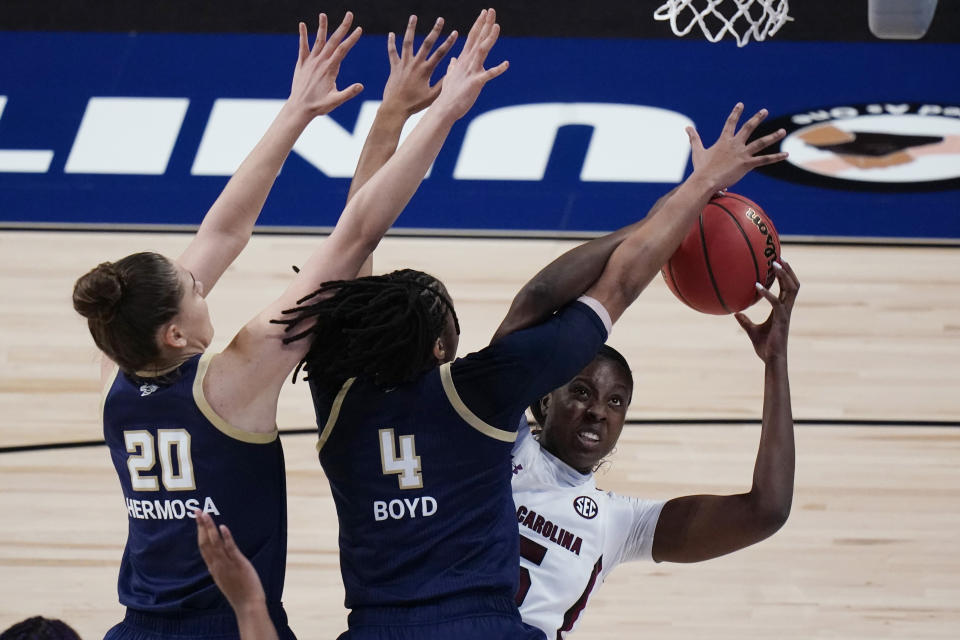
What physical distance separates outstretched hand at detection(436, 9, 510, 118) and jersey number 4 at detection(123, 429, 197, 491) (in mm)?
943

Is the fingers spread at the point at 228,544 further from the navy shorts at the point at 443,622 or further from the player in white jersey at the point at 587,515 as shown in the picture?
the player in white jersey at the point at 587,515

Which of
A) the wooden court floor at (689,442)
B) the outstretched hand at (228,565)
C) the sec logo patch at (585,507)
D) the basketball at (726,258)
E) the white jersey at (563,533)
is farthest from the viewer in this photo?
the wooden court floor at (689,442)

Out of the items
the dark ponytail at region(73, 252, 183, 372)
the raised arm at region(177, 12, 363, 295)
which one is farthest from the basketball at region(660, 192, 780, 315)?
the dark ponytail at region(73, 252, 183, 372)

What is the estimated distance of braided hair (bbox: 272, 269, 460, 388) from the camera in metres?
2.73

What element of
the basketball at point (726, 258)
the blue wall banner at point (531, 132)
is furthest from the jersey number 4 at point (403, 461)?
the blue wall banner at point (531, 132)

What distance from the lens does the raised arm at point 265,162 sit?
328 cm

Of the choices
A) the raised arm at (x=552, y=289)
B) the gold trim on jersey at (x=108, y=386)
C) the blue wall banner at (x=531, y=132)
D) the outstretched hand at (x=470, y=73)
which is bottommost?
the blue wall banner at (x=531, y=132)

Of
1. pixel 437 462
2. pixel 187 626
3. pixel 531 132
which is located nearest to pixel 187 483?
pixel 187 626

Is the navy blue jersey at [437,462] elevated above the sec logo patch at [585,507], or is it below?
above

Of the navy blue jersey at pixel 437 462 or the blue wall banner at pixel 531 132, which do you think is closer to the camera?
the navy blue jersey at pixel 437 462

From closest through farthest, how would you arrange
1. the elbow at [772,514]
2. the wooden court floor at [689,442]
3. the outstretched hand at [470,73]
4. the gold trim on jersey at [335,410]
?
the gold trim on jersey at [335,410] < the outstretched hand at [470,73] < the elbow at [772,514] < the wooden court floor at [689,442]

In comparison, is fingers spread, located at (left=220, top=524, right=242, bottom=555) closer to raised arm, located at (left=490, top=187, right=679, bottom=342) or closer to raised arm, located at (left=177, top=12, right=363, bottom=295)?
raised arm, located at (left=490, top=187, right=679, bottom=342)

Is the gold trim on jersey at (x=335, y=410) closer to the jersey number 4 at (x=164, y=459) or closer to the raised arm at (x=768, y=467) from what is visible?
the jersey number 4 at (x=164, y=459)

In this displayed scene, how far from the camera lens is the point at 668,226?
2.96 metres
